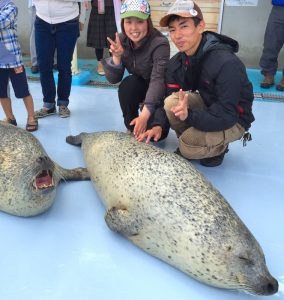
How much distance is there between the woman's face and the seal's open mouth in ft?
4.15

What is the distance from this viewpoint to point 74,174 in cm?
251

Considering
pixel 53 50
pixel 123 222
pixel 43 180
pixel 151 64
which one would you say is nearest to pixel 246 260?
pixel 123 222

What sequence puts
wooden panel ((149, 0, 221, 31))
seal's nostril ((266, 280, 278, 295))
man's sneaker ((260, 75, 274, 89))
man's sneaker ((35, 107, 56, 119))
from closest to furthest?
1. seal's nostril ((266, 280, 278, 295))
2. man's sneaker ((35, 107, 56, 119))
3. man's sneaker ((260, 75, 274, 89))
4. wooden panel ((149, 0, 221, 31))

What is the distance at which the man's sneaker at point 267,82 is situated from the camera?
14.9 ft

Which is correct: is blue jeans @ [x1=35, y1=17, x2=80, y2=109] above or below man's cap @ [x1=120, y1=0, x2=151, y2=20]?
below

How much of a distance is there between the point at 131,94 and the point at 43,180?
1.28 meters

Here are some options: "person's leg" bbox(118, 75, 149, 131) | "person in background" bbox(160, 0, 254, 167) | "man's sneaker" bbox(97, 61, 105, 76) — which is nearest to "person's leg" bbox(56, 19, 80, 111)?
"person's leg" bbox(118, 75, 149, 131)

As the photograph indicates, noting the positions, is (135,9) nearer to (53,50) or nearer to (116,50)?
(116,50)

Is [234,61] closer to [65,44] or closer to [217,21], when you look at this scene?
[65,44]

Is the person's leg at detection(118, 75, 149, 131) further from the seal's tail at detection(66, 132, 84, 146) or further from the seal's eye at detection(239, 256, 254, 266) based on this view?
the seal's eye at detection(239, 256, 254, 266)

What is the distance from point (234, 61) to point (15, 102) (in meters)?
2.53

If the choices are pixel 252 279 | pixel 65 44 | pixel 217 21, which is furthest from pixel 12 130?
pixel 217 21

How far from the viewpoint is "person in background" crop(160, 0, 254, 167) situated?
2320mm

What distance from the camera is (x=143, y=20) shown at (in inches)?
107
